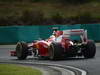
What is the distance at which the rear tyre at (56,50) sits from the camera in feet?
66.8

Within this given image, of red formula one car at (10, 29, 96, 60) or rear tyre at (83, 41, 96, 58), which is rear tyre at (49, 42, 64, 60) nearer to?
red formula one car at (10, 29, 96, 60)

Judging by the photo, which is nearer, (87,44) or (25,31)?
(87,44)

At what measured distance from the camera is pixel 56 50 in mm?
20391

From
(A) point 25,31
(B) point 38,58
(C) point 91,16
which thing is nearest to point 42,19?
(C) point 91,16

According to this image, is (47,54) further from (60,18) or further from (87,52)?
(60,18)

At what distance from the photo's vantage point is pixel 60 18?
47.0 meters

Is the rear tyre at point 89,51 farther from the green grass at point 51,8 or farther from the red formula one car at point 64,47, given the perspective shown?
the green grass at point 51,8

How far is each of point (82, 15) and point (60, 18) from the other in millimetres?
2056

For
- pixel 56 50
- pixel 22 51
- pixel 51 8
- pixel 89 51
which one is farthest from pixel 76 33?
pixel 51 8

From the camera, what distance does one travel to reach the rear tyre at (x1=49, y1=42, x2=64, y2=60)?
2038 cm

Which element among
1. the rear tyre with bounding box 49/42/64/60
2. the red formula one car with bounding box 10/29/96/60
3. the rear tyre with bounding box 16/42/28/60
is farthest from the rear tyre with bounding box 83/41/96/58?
the rear tyre with bounding box 16/42/28/60

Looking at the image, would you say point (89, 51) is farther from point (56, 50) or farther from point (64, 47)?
point (56, 50)

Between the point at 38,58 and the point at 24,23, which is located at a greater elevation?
the point at 24,23

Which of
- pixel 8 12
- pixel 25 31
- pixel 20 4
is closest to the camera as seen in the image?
pixel 25 31
